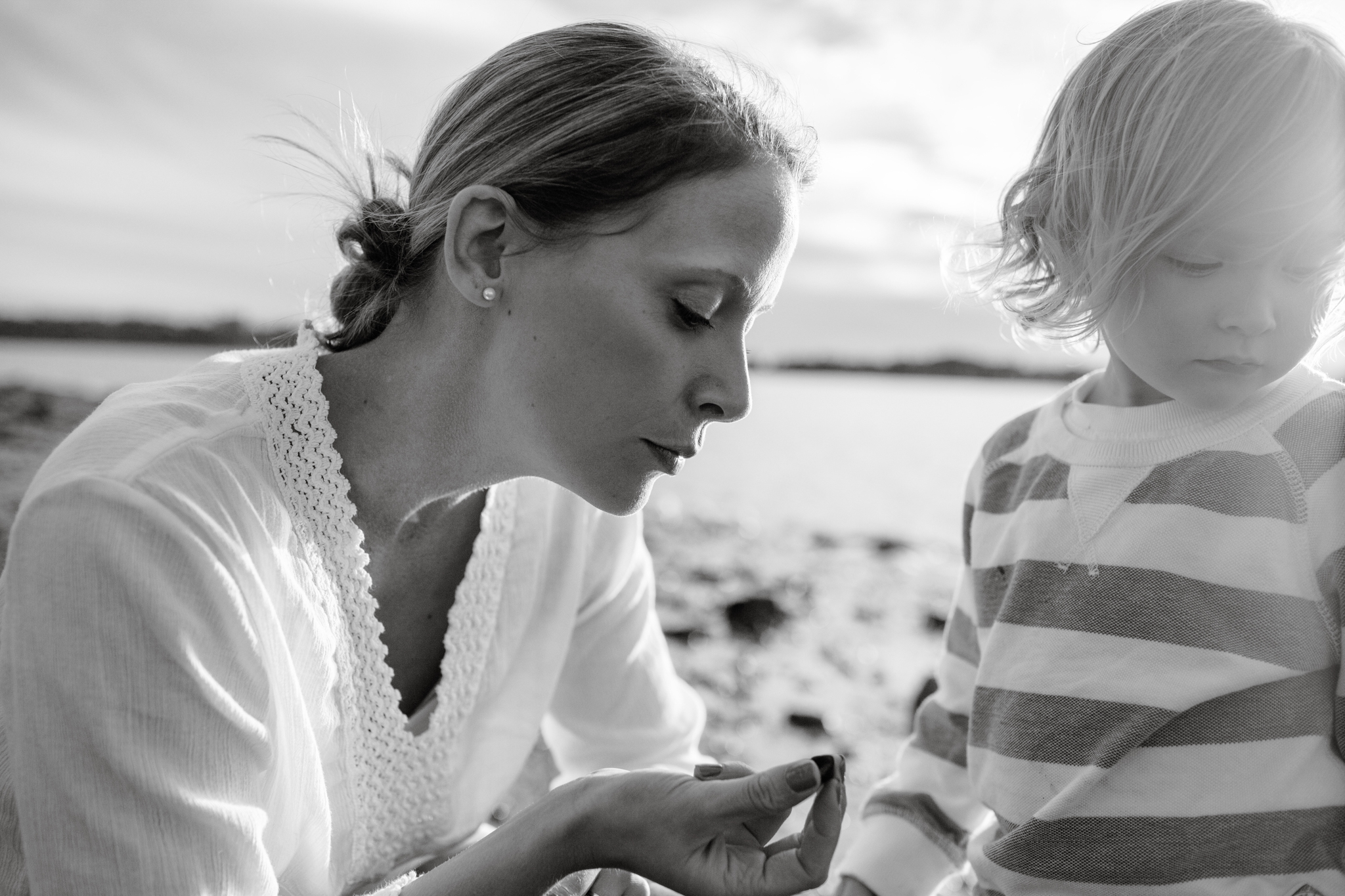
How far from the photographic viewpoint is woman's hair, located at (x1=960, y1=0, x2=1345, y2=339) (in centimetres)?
158

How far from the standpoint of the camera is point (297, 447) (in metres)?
1.71

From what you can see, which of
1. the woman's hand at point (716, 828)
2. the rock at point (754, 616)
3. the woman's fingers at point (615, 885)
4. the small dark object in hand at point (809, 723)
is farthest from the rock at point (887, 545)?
the woman's hand at point (716, 828)

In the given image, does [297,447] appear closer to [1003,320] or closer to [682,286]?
[682,286]

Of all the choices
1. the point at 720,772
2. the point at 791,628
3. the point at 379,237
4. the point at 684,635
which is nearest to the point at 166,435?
the point at 379,237

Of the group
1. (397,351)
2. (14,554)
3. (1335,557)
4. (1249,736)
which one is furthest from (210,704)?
(1335,557)

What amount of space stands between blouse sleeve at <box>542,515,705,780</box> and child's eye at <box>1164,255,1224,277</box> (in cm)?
117

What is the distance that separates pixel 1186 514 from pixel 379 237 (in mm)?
1483

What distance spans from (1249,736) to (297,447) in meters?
1.54

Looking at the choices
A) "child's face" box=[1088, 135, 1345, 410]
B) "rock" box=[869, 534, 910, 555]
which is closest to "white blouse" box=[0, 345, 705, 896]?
"child's face" box=[1088, 135, 1345, 410]

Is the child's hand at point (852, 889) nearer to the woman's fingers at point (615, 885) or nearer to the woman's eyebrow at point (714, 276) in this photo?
the woman's fingers at point (615, 885)

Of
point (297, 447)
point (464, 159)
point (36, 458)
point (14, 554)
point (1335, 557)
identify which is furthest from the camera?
point (36, 458)

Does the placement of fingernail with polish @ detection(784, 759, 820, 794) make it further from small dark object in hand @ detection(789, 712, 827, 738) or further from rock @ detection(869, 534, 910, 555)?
rock @ detection(869, 534, 910, 555)

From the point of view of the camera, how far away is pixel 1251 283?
1.54m

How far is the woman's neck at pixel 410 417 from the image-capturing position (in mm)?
1832
